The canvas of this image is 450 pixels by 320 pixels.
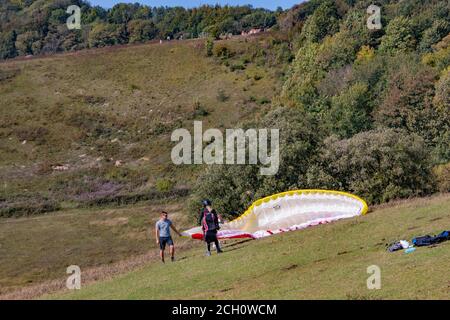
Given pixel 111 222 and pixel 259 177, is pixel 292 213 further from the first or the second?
pixel 111 222

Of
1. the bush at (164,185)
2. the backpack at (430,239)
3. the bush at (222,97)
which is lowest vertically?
the bush at (164,185)

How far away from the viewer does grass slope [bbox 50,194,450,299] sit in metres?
17.2

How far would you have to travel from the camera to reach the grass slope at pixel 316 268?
17.2m

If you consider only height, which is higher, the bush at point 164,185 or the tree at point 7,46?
the tree at point 7,46

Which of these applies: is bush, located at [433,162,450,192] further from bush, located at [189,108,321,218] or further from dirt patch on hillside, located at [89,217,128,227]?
dirt patch on hillside, located at [89,217,128,227]

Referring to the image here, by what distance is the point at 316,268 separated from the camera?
20.8 m

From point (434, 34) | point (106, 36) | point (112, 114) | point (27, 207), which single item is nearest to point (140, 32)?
point (106, 36)

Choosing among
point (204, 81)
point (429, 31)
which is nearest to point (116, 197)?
point (204, 81)

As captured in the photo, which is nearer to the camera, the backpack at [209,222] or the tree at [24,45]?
the backpack at [209,222]

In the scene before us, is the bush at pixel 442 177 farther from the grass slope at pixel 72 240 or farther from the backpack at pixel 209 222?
the backpack at pixel 209 222

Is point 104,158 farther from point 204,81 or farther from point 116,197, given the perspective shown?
point 204,81

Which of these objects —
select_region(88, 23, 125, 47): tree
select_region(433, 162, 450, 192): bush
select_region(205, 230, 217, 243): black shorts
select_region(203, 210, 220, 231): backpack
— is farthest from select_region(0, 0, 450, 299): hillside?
select_region(203, 210, 220, 231): backpack

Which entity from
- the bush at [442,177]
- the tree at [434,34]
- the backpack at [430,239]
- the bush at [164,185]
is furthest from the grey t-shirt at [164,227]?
the tree at [434,34]

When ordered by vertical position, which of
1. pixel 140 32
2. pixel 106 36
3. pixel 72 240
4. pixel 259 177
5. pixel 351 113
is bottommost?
pixel 72 240
